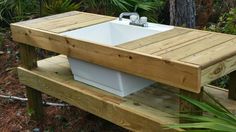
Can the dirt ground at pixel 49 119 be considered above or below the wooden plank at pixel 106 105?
below

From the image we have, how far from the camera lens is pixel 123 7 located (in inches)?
206

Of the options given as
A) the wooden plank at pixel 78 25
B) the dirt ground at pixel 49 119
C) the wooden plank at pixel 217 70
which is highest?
the wooden plank at pixel 78 25

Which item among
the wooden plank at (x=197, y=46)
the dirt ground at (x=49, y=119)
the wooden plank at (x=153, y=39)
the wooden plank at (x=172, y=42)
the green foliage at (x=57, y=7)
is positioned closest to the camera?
the wooden plank at (x=197, y=46)

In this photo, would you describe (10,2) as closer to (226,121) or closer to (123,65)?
(123,65)

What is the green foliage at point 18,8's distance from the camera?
5125mm

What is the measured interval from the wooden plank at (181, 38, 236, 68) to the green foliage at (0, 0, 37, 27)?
3257 mm

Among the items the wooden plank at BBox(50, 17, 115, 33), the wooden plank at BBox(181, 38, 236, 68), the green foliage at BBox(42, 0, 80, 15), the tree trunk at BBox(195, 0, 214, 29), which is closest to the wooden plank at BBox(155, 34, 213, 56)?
the wooden plank at BBox(181, 38, 236, 68)

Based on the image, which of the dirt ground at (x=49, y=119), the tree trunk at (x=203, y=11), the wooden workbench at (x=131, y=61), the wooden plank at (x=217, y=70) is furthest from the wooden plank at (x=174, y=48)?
the tree trunk at (x=203, y=11)

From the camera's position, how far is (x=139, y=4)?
5.38 metres

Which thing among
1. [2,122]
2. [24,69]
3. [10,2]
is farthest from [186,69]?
[10,2]

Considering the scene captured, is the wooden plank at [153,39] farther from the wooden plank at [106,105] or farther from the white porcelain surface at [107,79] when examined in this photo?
the wooden plank at [106,105]

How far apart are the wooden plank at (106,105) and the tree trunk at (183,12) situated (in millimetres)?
1831

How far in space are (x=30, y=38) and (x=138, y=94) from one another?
0.99 m

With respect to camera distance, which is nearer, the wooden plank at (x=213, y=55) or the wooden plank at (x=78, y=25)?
the wooden plank at (x=213, y=55)
